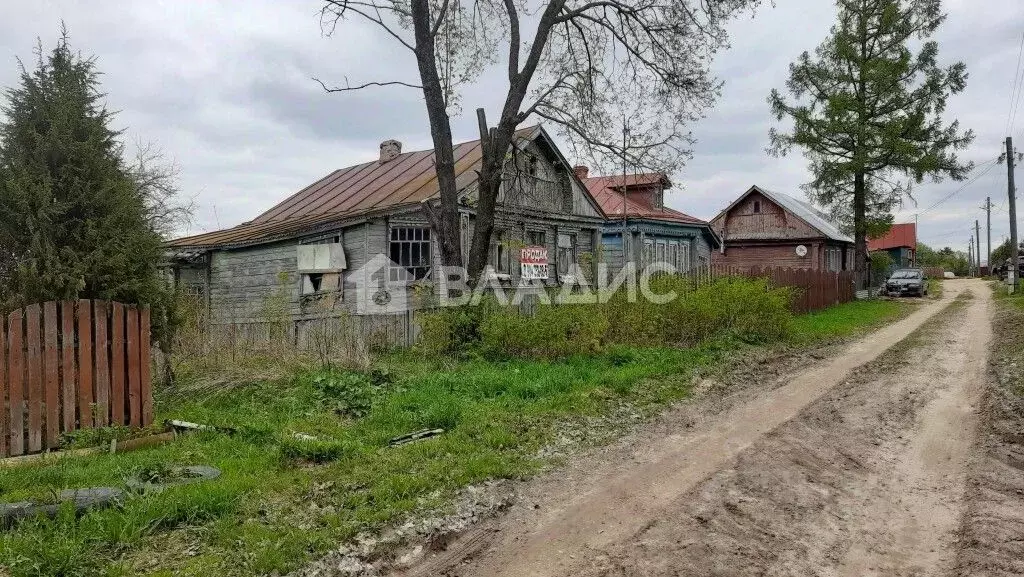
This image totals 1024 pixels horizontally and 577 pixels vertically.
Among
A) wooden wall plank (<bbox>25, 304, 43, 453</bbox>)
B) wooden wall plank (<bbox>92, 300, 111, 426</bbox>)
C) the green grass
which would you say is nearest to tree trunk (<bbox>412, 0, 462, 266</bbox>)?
wooden wall plank (<bbox>92, 300, 111, 426</bbox>)

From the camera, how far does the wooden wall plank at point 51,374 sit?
5.66 metres

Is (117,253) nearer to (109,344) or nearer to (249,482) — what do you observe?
(109,344)

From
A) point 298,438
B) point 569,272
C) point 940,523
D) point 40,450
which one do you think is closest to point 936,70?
point 569,272

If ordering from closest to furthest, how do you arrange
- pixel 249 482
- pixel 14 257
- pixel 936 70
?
1. pixel 249 482
2. pixel 14 257
3. pixel 936 70

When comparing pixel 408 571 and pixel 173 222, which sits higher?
pixel 173 222

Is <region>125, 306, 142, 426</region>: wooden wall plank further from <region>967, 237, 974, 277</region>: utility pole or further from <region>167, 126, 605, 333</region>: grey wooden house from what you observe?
<region>967, 237, 974, 277</region>: utility pole

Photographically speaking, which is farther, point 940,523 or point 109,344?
point 109,344

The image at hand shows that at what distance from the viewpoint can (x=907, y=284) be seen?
32062mm

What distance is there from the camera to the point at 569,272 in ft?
68.5

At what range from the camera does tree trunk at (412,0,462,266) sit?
12.1 m

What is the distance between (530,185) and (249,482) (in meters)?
15.1

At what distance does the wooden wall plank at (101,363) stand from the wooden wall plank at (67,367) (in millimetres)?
199

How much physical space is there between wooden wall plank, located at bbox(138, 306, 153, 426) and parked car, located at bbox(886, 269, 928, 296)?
35.0m

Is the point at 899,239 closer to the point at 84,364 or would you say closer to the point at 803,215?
the point at 803,215
